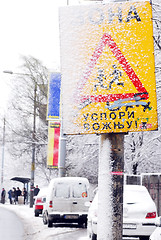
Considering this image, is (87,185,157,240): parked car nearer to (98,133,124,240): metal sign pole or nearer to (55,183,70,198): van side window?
(55,183,70,198): van side window

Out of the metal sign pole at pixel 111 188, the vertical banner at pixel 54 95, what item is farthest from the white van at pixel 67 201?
the metal sign pole at pixel 111 188

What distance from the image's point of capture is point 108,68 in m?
5.96

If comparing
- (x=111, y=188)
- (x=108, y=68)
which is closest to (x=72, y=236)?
(x=111, y=188)

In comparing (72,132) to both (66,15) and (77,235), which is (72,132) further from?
(77,235)

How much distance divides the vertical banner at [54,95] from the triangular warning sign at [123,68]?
622 inches

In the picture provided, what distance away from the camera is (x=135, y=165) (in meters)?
27.7

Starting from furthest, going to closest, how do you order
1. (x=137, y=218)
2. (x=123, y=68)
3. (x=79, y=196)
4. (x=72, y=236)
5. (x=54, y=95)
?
(x=54, y=95)
(x=79, y=196)
(x=72, y=236)
(x=137, y=218)
(x=123, y=68)

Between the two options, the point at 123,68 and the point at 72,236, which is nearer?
the point at 123,68

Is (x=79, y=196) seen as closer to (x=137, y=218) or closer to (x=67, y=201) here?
(x=67, y=201)

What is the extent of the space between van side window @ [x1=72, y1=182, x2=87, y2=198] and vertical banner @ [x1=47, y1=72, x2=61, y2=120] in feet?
13.6

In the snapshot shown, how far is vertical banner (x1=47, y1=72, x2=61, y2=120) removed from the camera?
22.0 metres

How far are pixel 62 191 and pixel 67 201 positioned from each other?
373 millimetres

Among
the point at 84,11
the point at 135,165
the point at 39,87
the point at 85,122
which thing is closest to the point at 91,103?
the point at 85,122

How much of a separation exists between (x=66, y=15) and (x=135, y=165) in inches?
861
